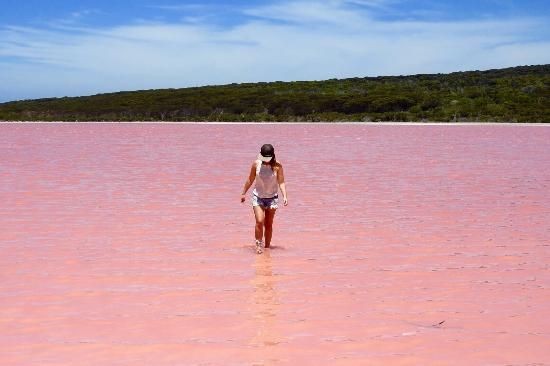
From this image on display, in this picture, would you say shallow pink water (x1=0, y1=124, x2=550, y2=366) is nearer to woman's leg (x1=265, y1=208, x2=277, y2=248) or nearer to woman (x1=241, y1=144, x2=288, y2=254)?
woman's leg (x1=265, y1=208, x2=277, y2=248)

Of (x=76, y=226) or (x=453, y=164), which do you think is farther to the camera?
(x=453, y=164)

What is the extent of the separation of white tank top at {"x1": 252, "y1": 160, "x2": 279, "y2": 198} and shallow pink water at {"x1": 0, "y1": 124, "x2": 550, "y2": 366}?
0.56 meters

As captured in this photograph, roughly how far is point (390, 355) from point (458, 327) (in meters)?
0.82

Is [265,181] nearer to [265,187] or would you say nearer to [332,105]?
[265,187]

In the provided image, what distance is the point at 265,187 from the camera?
8.87 metres

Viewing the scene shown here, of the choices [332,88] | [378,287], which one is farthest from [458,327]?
[332,88]

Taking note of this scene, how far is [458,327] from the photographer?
19.2 ft

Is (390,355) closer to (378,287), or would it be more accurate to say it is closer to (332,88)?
(378,287)

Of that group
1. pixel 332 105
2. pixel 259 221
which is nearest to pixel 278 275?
pixel 259 221

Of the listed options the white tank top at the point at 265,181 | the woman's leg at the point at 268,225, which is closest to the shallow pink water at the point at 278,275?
the woman's leg at the point at 268,225

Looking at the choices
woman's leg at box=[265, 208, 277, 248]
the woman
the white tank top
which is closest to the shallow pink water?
woman's leg at box=[265, 208, 277, 248]

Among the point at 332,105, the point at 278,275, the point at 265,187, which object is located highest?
the point at 332,105

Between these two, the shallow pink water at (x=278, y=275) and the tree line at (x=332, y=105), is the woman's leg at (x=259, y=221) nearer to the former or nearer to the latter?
the shallow pink water at (x=278, y=275)

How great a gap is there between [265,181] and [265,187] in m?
0.07
